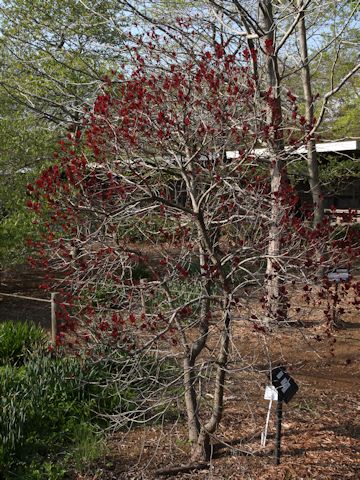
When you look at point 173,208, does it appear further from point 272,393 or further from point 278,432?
point 278,432

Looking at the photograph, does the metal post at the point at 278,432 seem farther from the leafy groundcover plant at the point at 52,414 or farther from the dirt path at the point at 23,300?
the dirt path at the point at 23,300

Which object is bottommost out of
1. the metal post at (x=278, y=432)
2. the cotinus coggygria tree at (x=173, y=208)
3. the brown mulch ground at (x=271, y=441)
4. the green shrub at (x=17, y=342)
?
the brown mulch ground at (x=271, y=441)

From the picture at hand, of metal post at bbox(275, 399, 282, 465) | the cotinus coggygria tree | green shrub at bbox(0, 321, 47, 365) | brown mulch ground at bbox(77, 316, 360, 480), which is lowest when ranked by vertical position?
brown mulch ground at bbox(77, 316, 360, 480)

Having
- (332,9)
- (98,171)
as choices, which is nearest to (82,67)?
(332,9)

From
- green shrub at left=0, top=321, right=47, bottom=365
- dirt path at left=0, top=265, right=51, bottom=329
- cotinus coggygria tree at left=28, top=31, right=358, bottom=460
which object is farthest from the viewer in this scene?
dirt path at left=0, top=265, right=51, bottom=329

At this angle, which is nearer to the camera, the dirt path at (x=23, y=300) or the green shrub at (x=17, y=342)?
the green shrub at (x=17, y=342)

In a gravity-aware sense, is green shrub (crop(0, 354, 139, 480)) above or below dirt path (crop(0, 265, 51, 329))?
below

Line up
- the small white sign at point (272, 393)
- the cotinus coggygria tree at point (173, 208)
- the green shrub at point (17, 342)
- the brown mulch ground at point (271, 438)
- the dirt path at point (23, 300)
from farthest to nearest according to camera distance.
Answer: the dirt path at point (23, 300)
the green shrub at point (17, 342)
the brown mulch ground at point (271, 438)
the small white sign at point (272, 393)
the cotinus coggygria tree at point (173, 208)

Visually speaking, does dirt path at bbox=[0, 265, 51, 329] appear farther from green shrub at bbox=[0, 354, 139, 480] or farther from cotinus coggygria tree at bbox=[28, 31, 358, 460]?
cotinus coggygria tree at bbox=[28, 31, 358, 460]

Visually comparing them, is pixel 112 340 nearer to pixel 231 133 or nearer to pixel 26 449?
pixel 26 449

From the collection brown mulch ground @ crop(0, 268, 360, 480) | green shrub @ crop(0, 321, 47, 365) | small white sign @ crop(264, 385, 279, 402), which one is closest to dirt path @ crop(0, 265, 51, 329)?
green shrub @ crop(0, 321, 47, 365)

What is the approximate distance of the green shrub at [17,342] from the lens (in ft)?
19.8

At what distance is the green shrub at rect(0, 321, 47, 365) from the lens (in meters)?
6.04

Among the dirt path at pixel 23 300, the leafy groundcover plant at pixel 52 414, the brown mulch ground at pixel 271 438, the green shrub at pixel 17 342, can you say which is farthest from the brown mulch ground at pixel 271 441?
the dirt path at pixel 23 300
